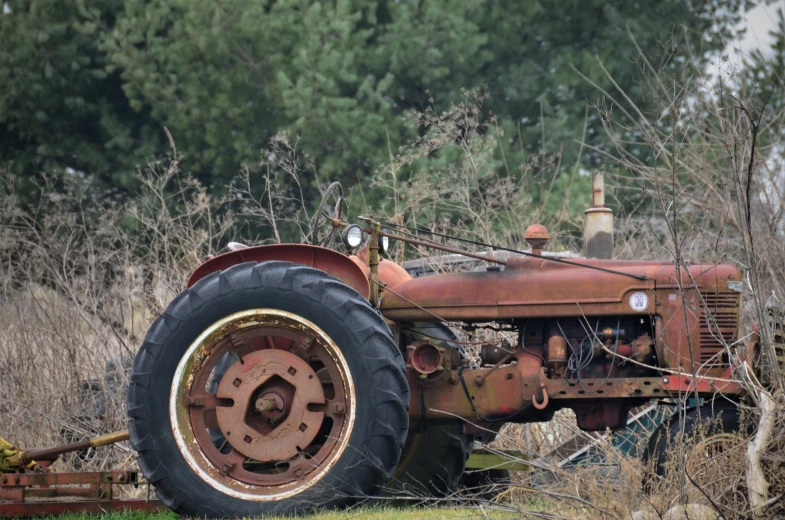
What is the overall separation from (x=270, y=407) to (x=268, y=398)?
0.20 ft

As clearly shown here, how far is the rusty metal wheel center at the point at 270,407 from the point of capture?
5594 mm

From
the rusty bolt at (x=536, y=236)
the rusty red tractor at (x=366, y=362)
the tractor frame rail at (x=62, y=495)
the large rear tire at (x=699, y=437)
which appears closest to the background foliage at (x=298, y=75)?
the rusty bolt at (x=536, y=236)

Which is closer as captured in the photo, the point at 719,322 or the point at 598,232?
the point at 719,322

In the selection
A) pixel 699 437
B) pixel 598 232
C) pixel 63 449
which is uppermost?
pixel 598 232

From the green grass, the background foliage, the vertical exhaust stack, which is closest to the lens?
the green grass

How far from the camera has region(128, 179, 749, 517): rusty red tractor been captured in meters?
5.48

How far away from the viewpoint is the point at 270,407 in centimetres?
559

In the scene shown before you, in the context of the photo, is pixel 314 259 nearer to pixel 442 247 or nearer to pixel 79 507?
pixel 442 247

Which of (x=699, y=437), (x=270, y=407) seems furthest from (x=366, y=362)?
(x=699, y=437)

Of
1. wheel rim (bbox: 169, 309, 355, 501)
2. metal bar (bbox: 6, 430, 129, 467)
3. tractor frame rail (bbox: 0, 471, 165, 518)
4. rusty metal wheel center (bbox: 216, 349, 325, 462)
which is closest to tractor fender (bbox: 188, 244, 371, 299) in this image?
wheel rim (bbox: 169, 309, 355, 501)

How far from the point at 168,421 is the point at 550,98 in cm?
1280

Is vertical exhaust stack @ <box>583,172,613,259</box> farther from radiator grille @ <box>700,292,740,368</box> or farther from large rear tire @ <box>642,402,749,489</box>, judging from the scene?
large rear tire @ <box>642,402,749,489</box>

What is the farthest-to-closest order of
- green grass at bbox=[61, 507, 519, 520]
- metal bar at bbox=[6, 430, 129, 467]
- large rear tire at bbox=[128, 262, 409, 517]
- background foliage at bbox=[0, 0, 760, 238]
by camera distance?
background foliage at bbox=[0, 0, 760, 238] < metal bar at bbox=[6, 430, 129, 467] < large rear tire at bbox=[128, 262, 409, 517] < green grass at bbox=[61, 507, 519, 520]

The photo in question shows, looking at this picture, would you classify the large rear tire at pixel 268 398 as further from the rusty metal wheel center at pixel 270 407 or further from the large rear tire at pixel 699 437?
the large rear tire at pixel 699 437
